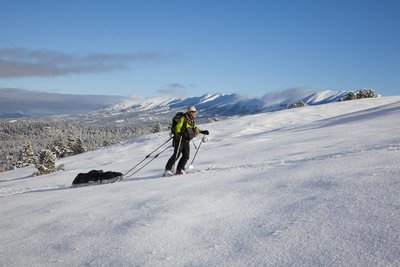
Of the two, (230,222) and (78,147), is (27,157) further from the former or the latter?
(230,222)

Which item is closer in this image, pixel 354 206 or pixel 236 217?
pixel 354 206

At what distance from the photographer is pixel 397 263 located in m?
3.14

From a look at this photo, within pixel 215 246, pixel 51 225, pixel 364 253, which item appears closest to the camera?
pixel 364 253

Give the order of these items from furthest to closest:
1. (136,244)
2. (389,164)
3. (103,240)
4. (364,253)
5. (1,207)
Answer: (1,207) < (389,164) < (103,240) < (136,244) < (364,253)

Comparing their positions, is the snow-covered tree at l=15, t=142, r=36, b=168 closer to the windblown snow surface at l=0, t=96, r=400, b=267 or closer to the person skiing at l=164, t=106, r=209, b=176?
the person skiing at l=164, t=106, r=209, b=176

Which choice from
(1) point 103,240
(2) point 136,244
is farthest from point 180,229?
(1) point 103,240

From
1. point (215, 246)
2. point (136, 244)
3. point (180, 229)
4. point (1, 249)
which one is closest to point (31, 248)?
point (1, 249)

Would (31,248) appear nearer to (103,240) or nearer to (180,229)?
(103,240)

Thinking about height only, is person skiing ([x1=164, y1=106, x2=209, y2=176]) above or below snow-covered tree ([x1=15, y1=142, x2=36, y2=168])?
above

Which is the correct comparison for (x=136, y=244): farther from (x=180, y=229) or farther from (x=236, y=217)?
A: (x=236, y=217)

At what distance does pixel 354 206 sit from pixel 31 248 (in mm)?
4667

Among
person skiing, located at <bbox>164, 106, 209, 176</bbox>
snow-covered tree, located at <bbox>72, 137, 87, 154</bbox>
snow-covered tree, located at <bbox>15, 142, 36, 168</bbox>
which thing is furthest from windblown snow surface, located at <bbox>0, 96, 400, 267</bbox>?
snow-covered tree, located at <bbox>72, 137, 87, 154</bbox>

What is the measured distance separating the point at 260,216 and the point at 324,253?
1.47 metres

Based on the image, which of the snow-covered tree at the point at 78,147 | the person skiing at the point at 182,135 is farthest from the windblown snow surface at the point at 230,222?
the snow-covered tree at the point at 78,147
